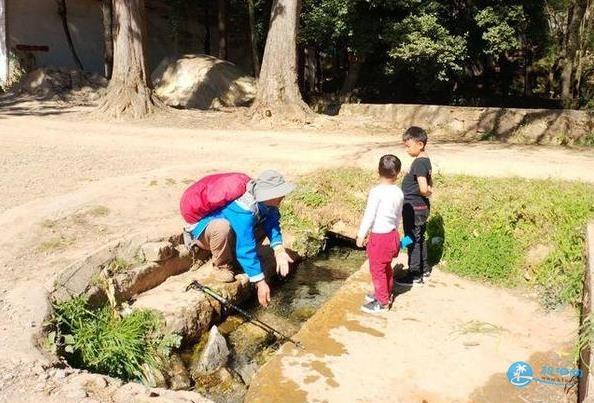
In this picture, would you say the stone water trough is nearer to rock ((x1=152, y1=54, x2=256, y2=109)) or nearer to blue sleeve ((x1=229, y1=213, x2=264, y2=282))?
blue sleeve ((x1=229, y1=213, x2=264, y2=282))

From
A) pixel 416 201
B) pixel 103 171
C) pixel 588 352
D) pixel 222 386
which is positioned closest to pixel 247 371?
pixel 222 386

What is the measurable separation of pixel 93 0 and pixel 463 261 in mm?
16968

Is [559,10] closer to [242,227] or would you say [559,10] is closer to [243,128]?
[243,128]

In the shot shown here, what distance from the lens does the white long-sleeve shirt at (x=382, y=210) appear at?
169 inches

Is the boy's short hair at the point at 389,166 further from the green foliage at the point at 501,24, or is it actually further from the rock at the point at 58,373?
the green foliage at the point at 501,24

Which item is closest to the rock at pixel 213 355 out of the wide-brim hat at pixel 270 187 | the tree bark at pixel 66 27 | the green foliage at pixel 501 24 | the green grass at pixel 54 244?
the wide-brim hat at pixel 270 187

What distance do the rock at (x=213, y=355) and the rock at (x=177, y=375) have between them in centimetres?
10

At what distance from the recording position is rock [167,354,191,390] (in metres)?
3.88

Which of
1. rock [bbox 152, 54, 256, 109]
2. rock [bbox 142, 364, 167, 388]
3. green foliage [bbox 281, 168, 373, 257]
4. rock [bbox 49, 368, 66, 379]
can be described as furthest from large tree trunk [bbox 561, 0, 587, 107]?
rock [bbox 49, 368, 66, 379]

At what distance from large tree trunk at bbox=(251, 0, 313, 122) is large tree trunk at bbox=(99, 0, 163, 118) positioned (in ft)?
8.19

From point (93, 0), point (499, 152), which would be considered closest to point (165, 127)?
point (499, 152)

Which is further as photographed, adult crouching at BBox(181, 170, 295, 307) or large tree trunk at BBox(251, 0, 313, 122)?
large tree trunk at BBox(251, 0, 313, 122)

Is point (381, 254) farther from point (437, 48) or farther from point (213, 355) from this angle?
point (437, 48)

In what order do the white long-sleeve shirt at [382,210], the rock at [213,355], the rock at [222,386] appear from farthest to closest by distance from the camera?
the white long-sleeve shirt at [382,210] → the rock at [213,355] → the rock at [222,386]
